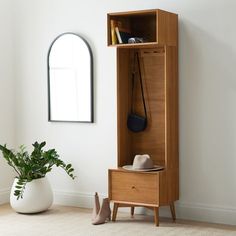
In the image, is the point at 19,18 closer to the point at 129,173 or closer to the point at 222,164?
the point at 129,173

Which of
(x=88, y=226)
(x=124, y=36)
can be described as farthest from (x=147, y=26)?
(x=88, y=226)

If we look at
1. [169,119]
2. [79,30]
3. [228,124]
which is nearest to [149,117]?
[169,119]

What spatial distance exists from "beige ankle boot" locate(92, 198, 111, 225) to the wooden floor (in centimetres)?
5

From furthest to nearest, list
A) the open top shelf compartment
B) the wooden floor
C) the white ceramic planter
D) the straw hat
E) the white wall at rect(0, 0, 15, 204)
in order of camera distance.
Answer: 1. the white wall at rect(0, 0, 15, 204)
2. the white ceramic planter
3. the straw hat
4. the open top shelf compartment
5. the wooden floor

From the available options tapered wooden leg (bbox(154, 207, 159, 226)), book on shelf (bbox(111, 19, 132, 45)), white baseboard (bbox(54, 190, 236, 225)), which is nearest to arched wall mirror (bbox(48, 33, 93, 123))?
book on shelf (bbox(111, 19, 132, 45))

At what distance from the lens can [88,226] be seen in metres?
5.00

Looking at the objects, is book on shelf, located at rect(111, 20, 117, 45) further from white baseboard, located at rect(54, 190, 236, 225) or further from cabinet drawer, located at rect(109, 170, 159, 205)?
white baseboard, located at rect(54, 190, 236, 225)

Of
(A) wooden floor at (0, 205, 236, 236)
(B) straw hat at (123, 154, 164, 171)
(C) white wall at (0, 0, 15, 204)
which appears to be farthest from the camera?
(C) white wall at (0, 0, 15, 204)

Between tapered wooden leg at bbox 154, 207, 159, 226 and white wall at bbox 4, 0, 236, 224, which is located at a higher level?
white wall at bbox 4, 0, 236, 224

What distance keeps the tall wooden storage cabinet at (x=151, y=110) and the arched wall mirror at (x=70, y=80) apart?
514mm

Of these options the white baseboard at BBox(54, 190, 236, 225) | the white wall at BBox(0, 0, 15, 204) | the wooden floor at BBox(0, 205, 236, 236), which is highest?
the white wall at BBox(0, 0, 15, 204)

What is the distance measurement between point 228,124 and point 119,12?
1.42 meters

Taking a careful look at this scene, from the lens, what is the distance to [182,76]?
5203 mm

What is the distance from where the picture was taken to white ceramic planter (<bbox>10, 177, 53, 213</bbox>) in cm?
541
